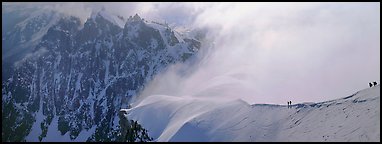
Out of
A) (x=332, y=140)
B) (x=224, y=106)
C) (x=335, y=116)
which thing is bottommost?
(x=332, y=140)

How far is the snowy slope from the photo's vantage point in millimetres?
48656

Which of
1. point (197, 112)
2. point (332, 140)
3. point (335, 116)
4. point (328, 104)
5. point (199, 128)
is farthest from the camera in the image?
point (197, 112)

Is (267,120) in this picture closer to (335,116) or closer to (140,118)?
(335,116)

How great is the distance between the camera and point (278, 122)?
5800 centimetres

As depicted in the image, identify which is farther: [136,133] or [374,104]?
[136,133]

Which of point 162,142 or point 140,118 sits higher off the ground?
point 140,118

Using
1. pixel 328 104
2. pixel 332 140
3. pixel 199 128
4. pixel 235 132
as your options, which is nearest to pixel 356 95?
pixel 328 104

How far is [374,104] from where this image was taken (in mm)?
50250

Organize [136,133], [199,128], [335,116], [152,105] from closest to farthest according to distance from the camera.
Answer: [335,116]
[199,128]
[136,133]
[152,105]

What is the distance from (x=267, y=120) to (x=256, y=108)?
4.83 metres

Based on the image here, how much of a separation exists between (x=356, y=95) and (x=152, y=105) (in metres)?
40.8

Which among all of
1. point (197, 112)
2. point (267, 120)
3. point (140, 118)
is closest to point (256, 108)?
point (267, 120)

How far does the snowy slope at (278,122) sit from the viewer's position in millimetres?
48656

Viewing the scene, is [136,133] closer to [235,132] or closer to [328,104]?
[235,132]
